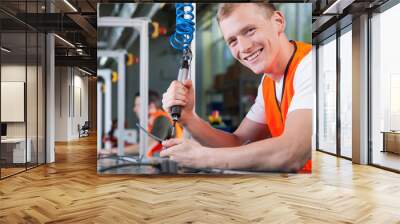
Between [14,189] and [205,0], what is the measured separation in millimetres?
3825

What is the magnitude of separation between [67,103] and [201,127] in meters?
9.95

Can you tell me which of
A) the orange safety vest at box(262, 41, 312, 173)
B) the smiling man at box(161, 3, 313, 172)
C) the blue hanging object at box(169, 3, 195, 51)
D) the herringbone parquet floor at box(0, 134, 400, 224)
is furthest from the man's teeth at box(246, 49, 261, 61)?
the herringbone parquet floor at box(0, 134, 400, 224)

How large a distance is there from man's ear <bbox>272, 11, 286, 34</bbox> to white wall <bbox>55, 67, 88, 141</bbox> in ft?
34.1

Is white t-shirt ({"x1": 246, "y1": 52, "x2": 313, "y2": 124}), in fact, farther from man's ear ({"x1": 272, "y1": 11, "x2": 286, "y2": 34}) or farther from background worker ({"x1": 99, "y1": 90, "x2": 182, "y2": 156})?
background worker ({"x1": 99, "y1": 90, "x2": 182, "y2": 156})

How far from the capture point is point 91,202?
429cm

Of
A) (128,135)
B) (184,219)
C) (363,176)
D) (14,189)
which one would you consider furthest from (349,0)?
(14,189)

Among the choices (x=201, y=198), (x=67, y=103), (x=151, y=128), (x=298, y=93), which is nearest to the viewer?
(x=201, y=198)

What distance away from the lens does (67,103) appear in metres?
14.4

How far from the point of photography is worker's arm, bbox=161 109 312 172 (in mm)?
5570

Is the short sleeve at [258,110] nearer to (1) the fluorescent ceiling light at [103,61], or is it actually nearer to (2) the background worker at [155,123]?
(2) the background worker at [155,123]

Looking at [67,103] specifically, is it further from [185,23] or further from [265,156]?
[265,156]

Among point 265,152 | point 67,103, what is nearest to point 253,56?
point 265,152

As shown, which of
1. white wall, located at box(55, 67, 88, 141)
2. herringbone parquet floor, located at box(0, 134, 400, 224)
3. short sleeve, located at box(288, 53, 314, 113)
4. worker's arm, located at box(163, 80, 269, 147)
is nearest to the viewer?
herringbone parquet floor, located at box(0, 134, 400, 224)

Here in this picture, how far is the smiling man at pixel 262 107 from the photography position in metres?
5.58
